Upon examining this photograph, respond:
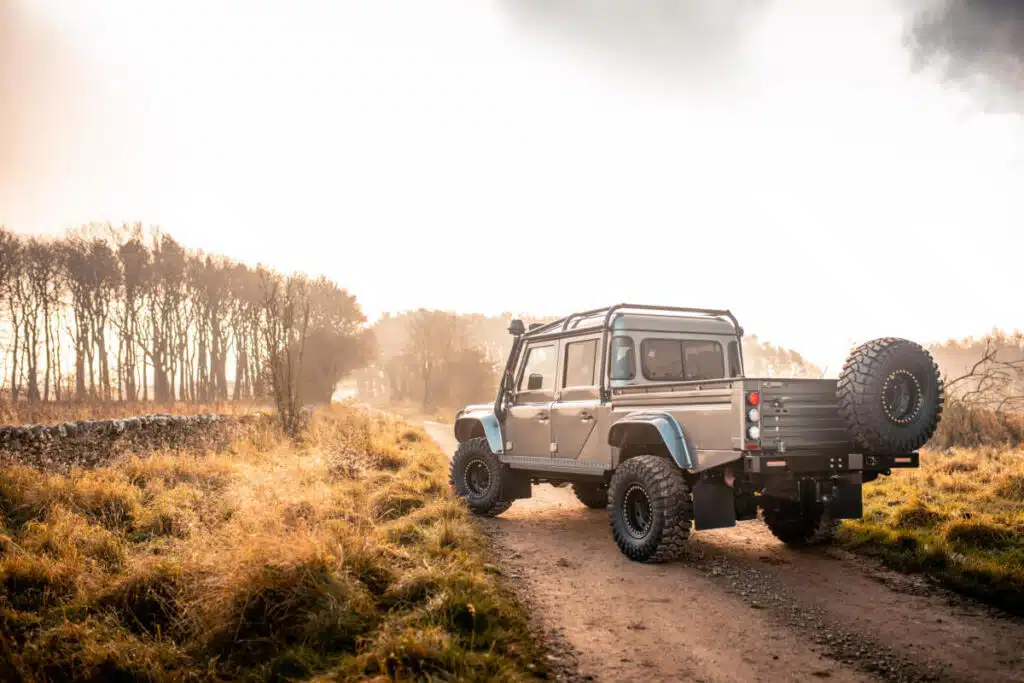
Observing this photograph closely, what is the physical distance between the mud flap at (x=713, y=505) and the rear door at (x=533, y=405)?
256 centimetres

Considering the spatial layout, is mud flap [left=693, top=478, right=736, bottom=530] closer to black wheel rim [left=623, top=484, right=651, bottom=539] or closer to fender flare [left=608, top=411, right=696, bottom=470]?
fender flare [left=608, top=411, right=696, bottom=470]

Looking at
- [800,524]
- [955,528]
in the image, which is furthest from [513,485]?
[955,528]

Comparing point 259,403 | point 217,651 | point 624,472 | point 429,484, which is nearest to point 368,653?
point 217,651

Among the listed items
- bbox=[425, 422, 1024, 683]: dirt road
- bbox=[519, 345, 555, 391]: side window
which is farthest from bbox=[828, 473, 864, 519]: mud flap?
bbox=[519, 345, 555, 391]: side window

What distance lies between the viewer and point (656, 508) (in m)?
6.78

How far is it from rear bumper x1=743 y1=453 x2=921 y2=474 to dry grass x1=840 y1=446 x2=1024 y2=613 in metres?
1.01

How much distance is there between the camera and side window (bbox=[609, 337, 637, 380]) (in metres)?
7.90

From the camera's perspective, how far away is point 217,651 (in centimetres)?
478

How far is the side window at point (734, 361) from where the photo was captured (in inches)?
346

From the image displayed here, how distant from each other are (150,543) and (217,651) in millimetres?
2864

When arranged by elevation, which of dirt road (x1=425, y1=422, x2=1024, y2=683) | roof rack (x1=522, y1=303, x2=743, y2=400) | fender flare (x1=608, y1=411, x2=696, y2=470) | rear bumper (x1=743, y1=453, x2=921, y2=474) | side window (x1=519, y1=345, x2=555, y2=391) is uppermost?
roof rack (x1=522, y1=303, x2=743, y2=400)

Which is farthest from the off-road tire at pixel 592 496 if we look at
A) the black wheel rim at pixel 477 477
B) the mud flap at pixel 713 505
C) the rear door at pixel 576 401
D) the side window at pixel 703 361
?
the mud flap at pixel 713 505

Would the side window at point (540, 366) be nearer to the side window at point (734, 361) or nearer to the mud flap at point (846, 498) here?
the side window at point (734, 361)

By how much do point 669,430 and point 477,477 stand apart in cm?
410
